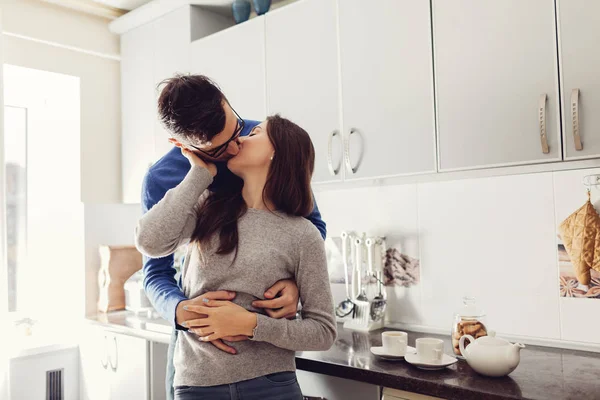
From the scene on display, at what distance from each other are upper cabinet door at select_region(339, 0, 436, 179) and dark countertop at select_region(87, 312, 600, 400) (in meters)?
0.64

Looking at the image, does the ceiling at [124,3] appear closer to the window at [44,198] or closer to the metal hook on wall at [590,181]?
the window at [44,198]

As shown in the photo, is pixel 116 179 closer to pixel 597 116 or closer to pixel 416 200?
pixel 416 200

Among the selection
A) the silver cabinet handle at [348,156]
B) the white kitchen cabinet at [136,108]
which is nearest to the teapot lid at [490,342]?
the silver cabinet handle at [348,156]

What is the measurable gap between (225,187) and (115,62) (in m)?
2.18

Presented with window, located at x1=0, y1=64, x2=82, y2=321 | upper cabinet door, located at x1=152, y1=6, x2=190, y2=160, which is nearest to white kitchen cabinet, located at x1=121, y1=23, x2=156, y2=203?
upper cabinet door, located at x1=152, y1=6, x2=190, y2=160

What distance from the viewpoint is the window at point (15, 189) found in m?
2.91

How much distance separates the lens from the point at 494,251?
1957mm

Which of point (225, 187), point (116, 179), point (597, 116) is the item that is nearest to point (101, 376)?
point (116, 179)

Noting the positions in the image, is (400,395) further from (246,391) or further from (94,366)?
(94,366)

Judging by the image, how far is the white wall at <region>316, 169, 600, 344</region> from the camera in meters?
1.81

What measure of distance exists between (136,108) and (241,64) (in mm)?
885

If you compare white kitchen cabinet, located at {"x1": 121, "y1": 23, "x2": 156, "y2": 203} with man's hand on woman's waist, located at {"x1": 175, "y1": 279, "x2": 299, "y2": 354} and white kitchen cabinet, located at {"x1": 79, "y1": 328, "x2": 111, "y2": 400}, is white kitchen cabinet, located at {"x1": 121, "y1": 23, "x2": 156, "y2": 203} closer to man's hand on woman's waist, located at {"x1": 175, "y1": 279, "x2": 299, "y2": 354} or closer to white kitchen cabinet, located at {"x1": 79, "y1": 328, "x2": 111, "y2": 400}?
white kitchen cabinet, located at {"x1": 79, "y1": 328, "x2": 111, "y2": 400}

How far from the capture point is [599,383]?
139cm

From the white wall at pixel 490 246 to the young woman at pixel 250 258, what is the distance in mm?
1023
